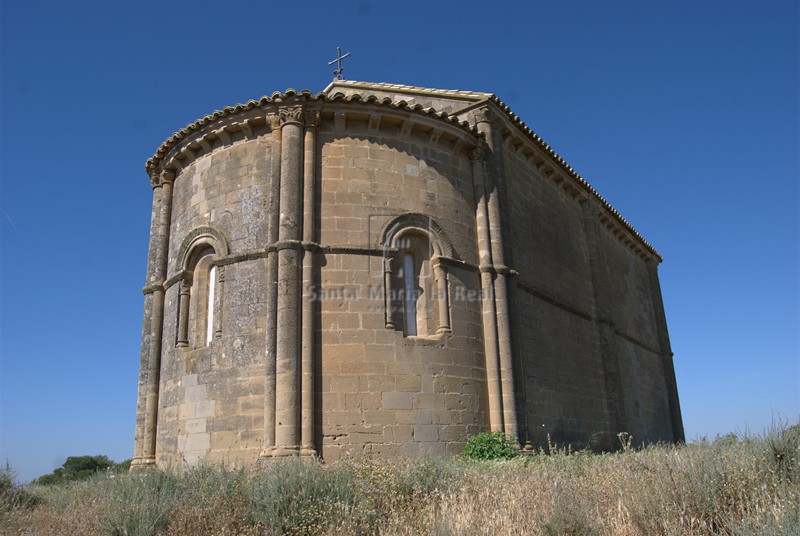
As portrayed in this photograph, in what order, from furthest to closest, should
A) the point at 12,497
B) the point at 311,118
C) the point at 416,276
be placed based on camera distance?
the point at 416,276 → the point at 311,118 → the point at 12,497

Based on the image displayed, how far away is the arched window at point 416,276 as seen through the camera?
1123 cm

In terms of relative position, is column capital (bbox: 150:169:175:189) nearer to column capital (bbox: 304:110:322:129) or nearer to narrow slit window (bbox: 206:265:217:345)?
Result: narrow slit window (bbox: 206:265:217:345)

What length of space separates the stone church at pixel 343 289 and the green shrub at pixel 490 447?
0.79 ft

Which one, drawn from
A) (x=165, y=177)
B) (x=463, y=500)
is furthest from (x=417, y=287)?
(x=165, y=177)

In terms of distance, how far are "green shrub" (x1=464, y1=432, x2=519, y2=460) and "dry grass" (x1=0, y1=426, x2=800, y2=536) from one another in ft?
8.04

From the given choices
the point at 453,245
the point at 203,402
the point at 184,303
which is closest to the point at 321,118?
the point at 453,245

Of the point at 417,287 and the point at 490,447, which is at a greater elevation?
the point at 417,287

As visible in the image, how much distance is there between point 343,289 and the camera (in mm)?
10750

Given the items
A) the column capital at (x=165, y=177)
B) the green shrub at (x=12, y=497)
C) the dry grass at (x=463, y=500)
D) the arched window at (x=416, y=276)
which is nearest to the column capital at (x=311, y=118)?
the arched window at (x=416, y=276)

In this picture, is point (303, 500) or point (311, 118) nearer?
point (303, 500)

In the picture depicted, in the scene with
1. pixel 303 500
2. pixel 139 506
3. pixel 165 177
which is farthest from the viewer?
pixel 165 177

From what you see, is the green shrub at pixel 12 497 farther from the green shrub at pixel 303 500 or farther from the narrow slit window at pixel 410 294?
the narrow slit window at pixel 410 294

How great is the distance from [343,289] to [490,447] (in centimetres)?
375

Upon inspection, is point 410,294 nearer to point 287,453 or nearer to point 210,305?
point 287,453
